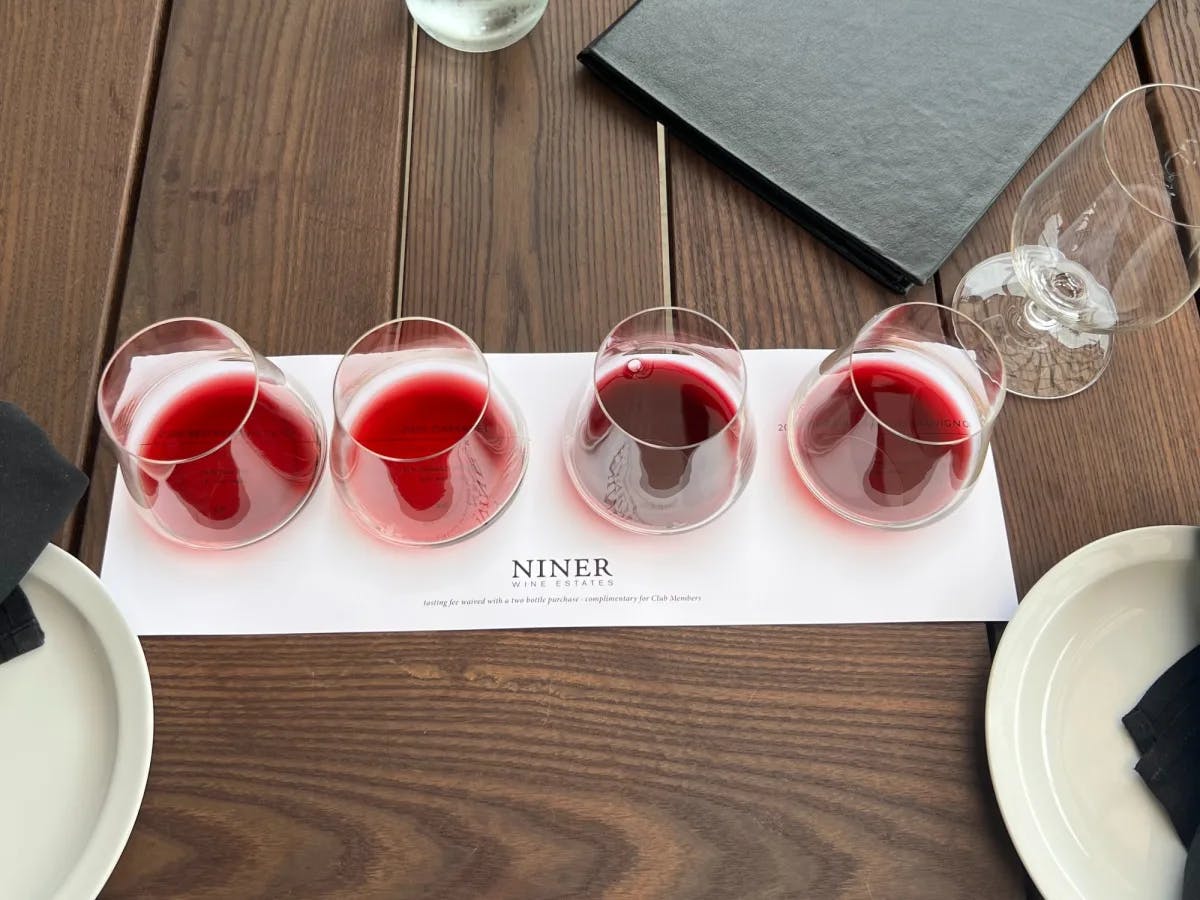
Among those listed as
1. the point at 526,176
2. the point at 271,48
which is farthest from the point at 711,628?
the point at 271,48

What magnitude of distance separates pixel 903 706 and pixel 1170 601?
0.56 ft

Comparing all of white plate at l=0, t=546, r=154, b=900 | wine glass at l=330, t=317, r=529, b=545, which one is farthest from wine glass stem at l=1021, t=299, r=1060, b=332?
white plate at l=0, t=546, r=154, b=900

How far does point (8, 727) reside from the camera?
0.52m

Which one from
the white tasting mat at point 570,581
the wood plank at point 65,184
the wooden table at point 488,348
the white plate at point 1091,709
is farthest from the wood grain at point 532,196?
the white plate at point 1091,709

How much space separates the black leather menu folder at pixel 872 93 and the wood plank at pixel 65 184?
35cm

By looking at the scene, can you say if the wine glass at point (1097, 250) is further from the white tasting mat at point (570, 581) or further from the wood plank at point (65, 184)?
the wood plank at point (65, 184)

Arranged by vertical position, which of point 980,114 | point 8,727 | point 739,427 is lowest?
point 8,727

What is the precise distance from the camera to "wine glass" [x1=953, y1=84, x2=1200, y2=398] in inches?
22.6

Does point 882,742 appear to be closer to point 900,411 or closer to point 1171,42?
point 900,411

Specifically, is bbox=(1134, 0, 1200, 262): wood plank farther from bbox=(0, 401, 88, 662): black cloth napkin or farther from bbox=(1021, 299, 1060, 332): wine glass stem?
bbox=(0, 401, 88, 662): black cloth napkin

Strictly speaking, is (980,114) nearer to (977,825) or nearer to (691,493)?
(691,493)

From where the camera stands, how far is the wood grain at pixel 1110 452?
59 centimetres

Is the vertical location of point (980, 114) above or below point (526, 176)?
above

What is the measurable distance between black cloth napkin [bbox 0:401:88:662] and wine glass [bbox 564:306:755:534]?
299 millimetres
